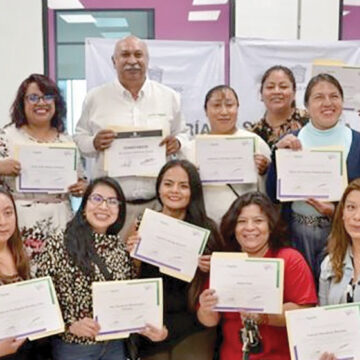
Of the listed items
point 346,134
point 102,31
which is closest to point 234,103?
point 346,134

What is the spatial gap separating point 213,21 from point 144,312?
3.56m

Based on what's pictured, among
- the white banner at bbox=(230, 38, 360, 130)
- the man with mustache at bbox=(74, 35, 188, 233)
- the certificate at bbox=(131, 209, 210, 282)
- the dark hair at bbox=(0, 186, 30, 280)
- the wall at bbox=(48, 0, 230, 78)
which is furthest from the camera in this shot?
the wall at bbox=(48, 0, 230, 78)

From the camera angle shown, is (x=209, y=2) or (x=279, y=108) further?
(x=209, y=2)

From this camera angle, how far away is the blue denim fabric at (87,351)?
245 centimetres

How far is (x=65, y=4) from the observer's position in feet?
17.0

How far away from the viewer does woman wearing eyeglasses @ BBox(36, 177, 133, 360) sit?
8.00 ft

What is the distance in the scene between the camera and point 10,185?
3.04 metres

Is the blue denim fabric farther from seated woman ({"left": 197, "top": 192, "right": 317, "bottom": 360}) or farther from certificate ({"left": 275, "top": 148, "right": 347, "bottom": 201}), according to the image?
certificate ({"left": 275, "top": 148, "right": 347, "bottom": 201})

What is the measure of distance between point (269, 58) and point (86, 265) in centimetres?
292

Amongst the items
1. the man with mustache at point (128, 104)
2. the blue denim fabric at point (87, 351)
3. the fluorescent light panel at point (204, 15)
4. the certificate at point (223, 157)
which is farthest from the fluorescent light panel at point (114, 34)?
the blue denim fabric at point (87, 351)

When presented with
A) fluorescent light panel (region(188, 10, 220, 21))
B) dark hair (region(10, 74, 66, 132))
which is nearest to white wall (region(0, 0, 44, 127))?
fluorescent light panel (region(188, 10, 220, 21))

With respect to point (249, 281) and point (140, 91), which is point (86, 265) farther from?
point (140, 91)

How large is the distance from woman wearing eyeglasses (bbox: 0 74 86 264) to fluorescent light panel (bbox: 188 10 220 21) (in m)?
2.48

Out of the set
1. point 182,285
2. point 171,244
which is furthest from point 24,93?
point 182,285
